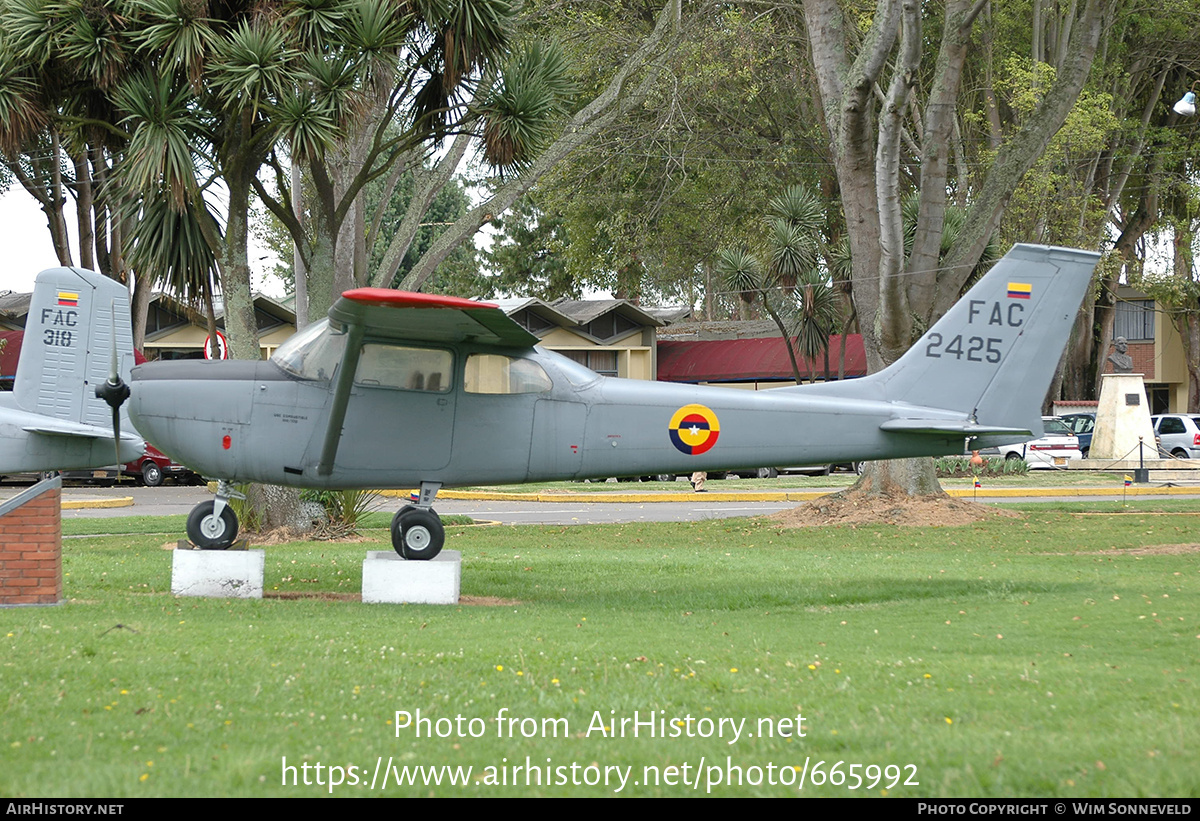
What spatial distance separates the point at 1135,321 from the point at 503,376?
158 ft

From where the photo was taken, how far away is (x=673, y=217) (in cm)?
3388

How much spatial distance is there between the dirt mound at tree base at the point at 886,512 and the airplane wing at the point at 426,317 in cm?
1006

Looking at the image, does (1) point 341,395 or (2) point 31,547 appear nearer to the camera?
(2) point 31,547

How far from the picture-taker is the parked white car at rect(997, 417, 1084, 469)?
35562mm

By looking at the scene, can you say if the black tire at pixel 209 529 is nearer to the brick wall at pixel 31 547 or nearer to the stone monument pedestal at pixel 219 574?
the stone monument pedestal at pixel 219 574

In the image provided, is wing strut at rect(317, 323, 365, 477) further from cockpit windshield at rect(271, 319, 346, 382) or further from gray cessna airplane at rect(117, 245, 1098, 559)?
cockpit windshield at rect(271, 319, 346, 382)

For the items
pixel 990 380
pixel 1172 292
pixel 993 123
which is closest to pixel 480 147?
pixel 990 380

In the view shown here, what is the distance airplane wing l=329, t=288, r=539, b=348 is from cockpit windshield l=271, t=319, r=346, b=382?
503 mm

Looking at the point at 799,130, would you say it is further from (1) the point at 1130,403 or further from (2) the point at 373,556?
(2) the point at 373,556

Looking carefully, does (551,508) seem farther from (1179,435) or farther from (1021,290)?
(1179,435)

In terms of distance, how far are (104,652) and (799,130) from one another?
2996 centimetres

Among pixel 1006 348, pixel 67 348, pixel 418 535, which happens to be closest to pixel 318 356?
pixel 418 535

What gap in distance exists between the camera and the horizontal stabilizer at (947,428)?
10727mm

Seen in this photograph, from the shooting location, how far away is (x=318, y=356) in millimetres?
10391
